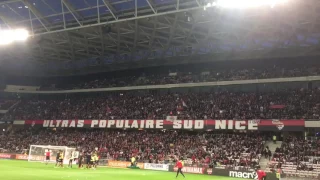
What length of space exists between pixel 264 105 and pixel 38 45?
33.5 metres

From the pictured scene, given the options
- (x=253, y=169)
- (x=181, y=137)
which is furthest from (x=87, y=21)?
(x=253, y=169)

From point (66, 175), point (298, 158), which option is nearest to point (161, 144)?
point (298, 158)

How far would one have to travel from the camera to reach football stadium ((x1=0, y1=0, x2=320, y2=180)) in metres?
36.1

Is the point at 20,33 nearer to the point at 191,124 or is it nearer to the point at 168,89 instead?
the point at 191,124

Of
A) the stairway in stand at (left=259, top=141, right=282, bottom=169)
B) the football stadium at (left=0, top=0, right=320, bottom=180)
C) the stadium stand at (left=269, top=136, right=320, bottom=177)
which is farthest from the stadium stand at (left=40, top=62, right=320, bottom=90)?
the stadium stand at (left=269, top=136, right=320, bottom=177)

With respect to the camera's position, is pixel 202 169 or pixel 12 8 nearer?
pixel 202 169

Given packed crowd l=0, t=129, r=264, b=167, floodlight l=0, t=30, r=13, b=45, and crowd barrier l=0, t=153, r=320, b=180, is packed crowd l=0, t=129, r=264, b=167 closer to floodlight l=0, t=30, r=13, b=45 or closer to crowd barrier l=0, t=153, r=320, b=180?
crowd barrier l=0, t=153, r=320, b=180

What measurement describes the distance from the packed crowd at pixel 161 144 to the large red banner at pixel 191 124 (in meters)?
1.22

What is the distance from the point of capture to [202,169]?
3569cm

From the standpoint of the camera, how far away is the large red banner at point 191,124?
41.5 m

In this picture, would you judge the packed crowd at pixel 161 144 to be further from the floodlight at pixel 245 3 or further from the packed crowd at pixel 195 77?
the floodlight at pixel 245 3

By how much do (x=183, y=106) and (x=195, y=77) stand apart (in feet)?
19.4

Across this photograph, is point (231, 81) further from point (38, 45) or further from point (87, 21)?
point (38, 45)

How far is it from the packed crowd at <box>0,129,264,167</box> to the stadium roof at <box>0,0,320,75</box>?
12.5 meters
